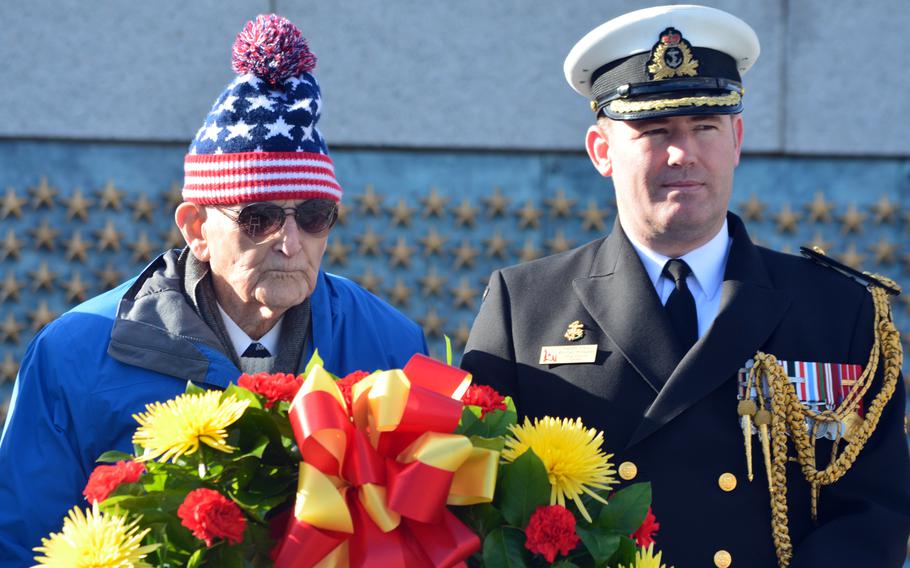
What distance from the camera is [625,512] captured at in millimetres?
1937

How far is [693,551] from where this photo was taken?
98.6 inches

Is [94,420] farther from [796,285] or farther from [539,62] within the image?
[539,62]

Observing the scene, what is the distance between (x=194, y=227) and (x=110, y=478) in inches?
39.4

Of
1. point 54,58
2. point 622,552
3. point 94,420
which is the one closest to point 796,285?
point 622,552

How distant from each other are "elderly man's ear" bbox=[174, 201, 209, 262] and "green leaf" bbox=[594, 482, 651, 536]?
47.6 inches

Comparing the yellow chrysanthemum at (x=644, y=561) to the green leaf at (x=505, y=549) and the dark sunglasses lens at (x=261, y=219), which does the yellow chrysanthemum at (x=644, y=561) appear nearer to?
the green leaf at (x=505, y=549)

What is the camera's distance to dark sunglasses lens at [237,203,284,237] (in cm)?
257

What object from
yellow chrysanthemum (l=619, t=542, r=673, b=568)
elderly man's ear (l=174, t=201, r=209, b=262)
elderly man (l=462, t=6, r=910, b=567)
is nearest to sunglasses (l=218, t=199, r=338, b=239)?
elderly man's ear (l=174, t=201, r=209, b=262)

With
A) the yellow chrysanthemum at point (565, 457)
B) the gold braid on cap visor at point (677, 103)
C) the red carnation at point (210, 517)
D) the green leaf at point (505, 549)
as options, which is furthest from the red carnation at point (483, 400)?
the gold braid on cap visor at point (677, 103)

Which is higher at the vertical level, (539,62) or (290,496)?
(539,62)

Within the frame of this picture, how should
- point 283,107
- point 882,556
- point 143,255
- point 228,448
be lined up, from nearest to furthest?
point 228,448 → point 882,556 → point 283,107 → point 143,255

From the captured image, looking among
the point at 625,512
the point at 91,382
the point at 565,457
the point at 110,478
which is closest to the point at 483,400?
the point at 565,457

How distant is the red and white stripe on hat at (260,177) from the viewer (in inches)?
100

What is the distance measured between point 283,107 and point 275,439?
36.5 inches
